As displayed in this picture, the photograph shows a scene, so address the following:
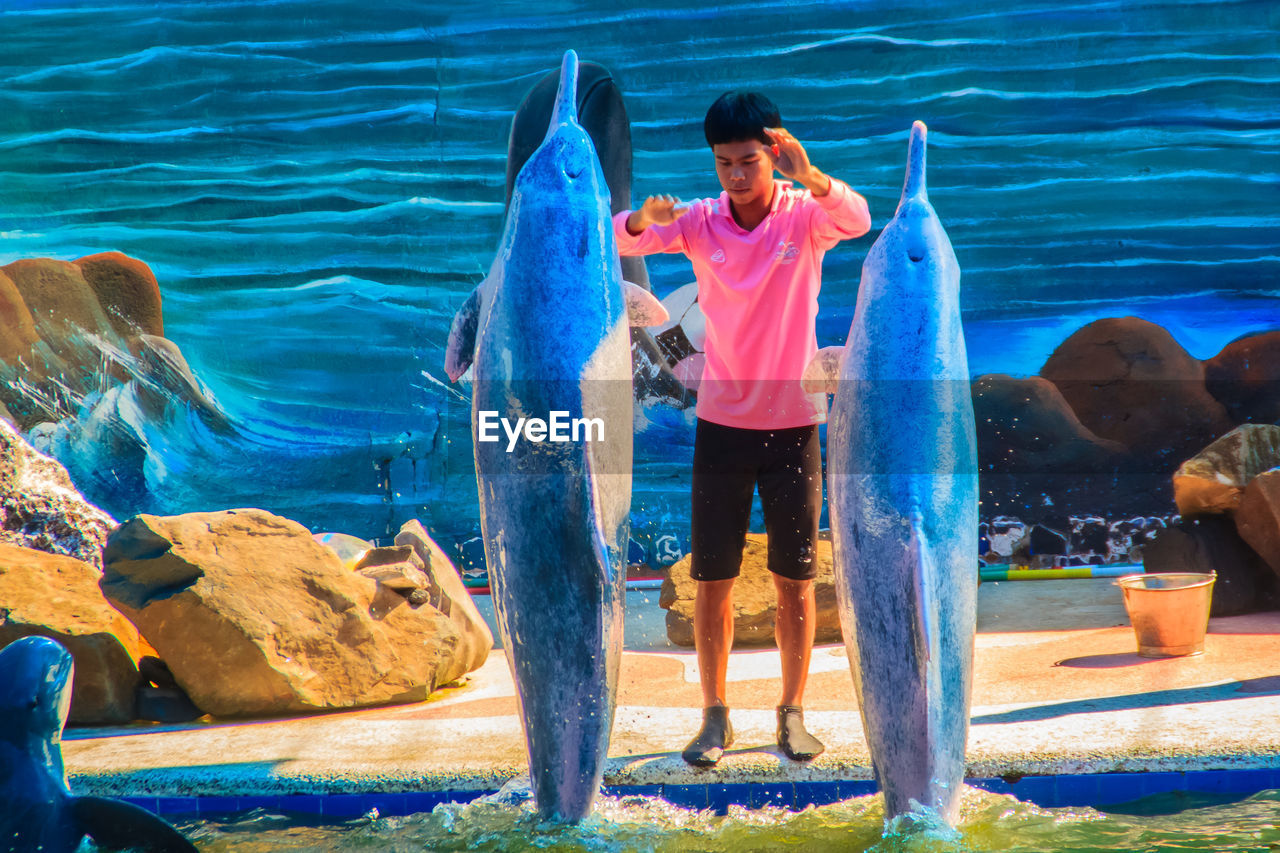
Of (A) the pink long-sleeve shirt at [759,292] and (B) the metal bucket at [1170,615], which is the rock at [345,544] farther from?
(B) the metal bucket at [1170,615]

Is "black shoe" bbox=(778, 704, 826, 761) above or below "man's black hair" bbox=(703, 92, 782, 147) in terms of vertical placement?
below

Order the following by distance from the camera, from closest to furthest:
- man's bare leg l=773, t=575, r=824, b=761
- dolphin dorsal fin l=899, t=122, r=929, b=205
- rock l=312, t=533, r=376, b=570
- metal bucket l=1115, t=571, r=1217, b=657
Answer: dolphin dorsal fin l=899, t=122, r=929, b=205 < man's bare leg l=773, t=575, r=824, b=761 < metal bucket l=1115, t=571, r=1217, b=657 < rock l=312, t=533, r=376, b=570

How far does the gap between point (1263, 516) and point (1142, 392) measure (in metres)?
1.72

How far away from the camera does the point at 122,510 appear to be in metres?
6.69

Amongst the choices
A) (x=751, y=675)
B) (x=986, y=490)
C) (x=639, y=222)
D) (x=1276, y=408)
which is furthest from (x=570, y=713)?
(x=1276, y=408)

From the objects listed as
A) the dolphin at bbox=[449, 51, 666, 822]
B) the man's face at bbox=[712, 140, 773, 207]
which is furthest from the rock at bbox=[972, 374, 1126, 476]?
the dolphin at bbox=[449, 51, 666, 822]

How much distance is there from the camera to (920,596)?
2.13 meters

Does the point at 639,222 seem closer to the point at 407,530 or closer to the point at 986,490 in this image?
the point at 407,530

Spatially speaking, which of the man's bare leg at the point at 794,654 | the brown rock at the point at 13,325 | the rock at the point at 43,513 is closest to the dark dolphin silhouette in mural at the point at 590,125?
the man's bare leg at the point at 794,654

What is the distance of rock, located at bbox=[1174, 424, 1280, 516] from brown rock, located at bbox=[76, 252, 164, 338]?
267 inches

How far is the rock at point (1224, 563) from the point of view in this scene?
15.9 ft

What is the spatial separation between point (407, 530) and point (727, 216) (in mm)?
3100

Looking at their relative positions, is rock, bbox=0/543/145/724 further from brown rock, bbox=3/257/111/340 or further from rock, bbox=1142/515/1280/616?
rock, bbox=1142/515/1280/616

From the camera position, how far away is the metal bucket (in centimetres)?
397
